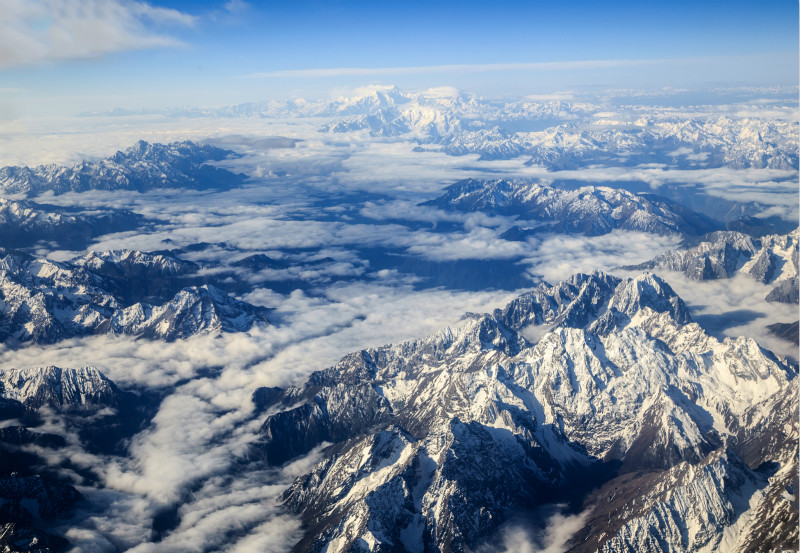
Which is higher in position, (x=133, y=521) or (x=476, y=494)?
(x=476, y=494)

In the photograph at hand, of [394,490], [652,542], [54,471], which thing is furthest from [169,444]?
[652,542]

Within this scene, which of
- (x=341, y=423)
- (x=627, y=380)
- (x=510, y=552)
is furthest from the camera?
(x=341, y=423)

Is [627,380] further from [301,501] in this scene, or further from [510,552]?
[301,501]

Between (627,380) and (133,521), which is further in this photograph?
(627,380)

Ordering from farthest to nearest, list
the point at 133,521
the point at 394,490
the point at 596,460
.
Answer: the point at 596,460 < the point at 133,521 < the point at 394,490

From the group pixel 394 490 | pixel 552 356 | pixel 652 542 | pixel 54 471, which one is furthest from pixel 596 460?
pixel 54 471

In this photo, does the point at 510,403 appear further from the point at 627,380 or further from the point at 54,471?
the point at 54,471
